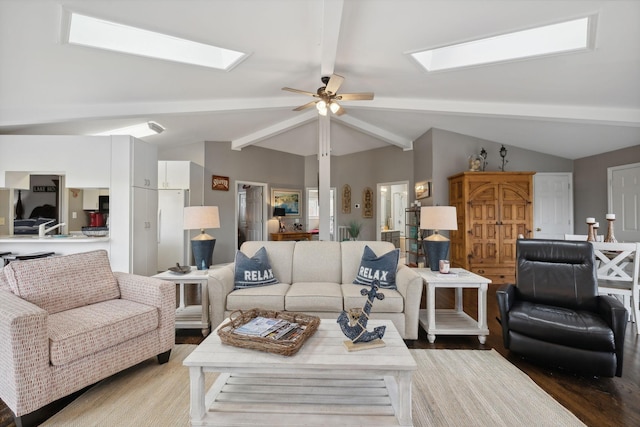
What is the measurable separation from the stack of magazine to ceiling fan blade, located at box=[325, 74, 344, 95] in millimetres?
2602

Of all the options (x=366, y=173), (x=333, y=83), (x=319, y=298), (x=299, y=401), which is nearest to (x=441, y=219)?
(x=319, y=298)

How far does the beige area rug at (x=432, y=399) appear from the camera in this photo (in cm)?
164

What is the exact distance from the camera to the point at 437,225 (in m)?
3.00

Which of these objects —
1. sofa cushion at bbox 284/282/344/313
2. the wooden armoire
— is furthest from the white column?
the wooden armoire

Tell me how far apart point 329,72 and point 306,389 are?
328 centimetres

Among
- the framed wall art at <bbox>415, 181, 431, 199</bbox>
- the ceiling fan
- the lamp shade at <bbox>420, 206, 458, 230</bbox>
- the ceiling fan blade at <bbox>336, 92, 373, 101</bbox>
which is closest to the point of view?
the lamp shade at <bbox>420, 206, 458, 230</bbox>

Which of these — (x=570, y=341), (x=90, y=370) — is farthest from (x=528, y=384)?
(x=90, y=370)

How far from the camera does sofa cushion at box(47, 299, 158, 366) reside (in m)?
1.69

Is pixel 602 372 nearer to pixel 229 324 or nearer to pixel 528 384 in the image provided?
pixel 528 384

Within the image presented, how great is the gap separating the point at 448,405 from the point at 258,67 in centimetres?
373

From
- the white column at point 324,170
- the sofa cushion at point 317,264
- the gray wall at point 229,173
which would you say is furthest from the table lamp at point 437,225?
the gray wall at point 229,173

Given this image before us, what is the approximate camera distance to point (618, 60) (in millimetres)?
2787

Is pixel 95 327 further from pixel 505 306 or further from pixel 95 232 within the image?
pixel 505 306

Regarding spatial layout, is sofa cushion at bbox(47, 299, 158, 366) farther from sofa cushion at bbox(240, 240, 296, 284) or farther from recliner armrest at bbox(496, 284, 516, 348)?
recliner armrest at bbox(496, 284, 516, 348)
